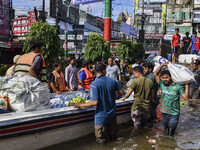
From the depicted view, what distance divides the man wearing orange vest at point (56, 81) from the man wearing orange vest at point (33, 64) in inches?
59.4

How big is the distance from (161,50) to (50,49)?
27.3 feet

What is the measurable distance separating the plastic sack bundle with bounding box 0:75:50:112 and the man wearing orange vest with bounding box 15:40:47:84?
0.59ft

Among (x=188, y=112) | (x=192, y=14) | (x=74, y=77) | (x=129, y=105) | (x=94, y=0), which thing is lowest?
(x=188, y=112)

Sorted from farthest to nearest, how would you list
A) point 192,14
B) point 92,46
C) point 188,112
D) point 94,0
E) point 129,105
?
1. point 192,14
2. point 92,46
3. point 94,0
4. point 188,112
5. point 129,105

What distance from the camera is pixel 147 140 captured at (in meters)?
5.43

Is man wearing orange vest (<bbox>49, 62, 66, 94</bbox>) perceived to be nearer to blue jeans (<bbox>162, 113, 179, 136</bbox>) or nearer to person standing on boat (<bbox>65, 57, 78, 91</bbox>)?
person standing on boat (<bbox>65, 57, 78, 91</bbox>)

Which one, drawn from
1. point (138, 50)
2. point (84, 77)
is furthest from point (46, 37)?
point (138, 50)

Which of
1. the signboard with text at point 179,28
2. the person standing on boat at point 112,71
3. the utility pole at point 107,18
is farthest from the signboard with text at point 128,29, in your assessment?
the person standing on boat at point 112,71

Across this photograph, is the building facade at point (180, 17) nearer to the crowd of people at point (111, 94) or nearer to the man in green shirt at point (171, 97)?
the crowd of people at point (111, 94)

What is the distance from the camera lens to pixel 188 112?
8234 mm

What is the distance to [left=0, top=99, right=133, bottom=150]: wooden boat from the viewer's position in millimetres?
3900

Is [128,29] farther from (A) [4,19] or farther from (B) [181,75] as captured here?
(B) [181,75]

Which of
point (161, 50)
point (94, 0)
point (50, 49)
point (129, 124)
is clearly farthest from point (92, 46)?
point (129, 124)

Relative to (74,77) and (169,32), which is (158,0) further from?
(74,77)
